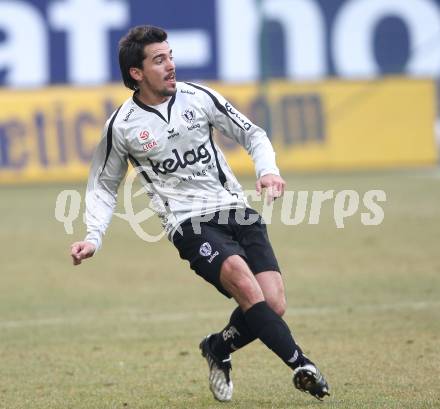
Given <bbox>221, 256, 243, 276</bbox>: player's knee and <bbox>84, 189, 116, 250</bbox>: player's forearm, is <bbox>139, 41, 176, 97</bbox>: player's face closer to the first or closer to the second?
<bbox>84, 189, 116, 250</bbox>: player's forearm

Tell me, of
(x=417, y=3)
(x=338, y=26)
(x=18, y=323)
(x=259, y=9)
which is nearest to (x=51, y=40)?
A: (x=259, y=9)

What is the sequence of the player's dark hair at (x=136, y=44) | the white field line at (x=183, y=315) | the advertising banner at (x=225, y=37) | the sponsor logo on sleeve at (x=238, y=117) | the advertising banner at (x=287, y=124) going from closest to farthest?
the player's dark hair at (x=136, y=44) < the sponsor logo on sleeve at (x=238, y=117) < the white field line at (x=183, y=315) < the advertising banner at (x=287, y=124) < the advertising banner at (x=225, y=37)

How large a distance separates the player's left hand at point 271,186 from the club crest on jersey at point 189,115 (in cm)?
63

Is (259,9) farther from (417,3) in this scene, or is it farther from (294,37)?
(417,3)

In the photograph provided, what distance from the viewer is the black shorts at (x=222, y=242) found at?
22.7ft

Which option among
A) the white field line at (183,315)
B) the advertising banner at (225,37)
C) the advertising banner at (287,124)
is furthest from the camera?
the advertising banner at (225,37)

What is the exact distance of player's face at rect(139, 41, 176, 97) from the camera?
711cm

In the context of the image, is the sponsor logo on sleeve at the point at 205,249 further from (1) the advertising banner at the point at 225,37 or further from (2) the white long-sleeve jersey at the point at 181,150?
(1) the advertising banner at the point at 225,37

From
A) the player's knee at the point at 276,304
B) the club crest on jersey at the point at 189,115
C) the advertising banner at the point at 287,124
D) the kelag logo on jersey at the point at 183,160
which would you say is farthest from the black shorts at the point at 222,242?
the advertising banner at the point at 287,124

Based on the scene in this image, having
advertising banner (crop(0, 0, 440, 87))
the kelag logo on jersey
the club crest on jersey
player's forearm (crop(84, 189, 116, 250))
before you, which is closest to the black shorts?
the kelag logo on jersey

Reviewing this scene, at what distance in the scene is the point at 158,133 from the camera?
715 cm

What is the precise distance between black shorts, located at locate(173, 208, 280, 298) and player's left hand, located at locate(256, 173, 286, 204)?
40cm

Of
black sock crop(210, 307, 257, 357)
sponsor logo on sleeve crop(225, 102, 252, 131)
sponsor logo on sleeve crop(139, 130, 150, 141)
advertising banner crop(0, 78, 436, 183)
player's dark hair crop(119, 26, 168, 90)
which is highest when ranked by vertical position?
player's dark hair crop(119, 26, 168, 90)

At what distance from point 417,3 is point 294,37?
12.2ft
